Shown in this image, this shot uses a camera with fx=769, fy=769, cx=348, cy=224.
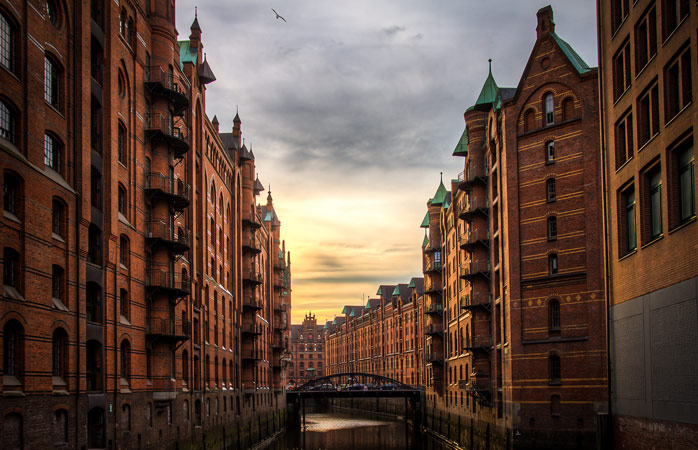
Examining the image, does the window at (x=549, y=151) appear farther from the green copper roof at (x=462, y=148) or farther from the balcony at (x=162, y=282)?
the balcony at (x=162, y=282)

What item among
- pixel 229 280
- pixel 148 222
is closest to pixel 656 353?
pixel 148 222

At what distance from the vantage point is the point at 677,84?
20078 millimetres

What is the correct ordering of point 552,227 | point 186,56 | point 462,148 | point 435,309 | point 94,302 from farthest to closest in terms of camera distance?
point 435,309, point 462,148, point 186,56, point 552,227, point 94,302

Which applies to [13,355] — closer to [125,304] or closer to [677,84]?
[125,304]

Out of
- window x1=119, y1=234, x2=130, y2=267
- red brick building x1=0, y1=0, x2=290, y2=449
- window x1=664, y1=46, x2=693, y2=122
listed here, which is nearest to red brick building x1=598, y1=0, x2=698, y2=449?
window x1=664, y1=46, x2=693, y2=122

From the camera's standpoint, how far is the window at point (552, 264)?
38375 millimetres

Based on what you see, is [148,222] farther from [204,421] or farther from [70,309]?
[204,421]

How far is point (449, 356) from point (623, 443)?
127ft

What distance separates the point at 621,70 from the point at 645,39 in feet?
7.00

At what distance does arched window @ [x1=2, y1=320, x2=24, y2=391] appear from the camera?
1986 cm

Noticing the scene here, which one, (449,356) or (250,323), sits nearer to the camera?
(250,323)

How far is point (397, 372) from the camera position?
10381cm

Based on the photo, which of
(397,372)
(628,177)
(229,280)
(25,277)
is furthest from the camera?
(397,372)

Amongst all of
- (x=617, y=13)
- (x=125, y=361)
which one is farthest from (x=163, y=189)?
(x=617, y=13)
